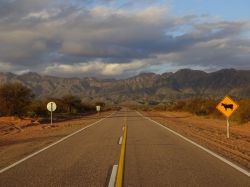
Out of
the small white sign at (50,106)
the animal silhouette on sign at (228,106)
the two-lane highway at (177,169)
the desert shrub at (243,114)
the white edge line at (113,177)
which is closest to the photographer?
the white edge line at (113,177)

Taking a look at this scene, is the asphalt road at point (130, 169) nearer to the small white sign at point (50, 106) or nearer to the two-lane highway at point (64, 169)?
the two-lane highway at point (64, 169)

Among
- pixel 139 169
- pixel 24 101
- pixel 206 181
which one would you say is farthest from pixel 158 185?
pixel 24 101

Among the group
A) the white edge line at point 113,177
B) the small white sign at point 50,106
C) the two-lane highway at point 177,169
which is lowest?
the two-lane highway at point 177,169

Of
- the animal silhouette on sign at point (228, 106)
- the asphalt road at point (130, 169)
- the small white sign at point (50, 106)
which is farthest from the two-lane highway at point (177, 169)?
the small white sign at point (50, 106)

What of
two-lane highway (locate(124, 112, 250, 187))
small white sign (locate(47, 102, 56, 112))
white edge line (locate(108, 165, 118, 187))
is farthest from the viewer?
small white sign (locate(47, 102, 56, 112))

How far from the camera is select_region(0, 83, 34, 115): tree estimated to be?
49.3 metres

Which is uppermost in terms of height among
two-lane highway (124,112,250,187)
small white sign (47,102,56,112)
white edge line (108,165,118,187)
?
small white sign (47,102,56,112)

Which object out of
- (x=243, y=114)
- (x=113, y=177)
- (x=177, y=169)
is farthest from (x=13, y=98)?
(x=113, y=177)

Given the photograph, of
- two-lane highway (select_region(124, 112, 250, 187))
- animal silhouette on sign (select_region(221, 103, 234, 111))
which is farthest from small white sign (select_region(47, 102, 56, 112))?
two-lane highway (select_region(124, 112, 250, 187))

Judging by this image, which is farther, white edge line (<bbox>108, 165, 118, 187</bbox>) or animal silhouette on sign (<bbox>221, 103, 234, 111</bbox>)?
animal silhouette on sign (<bbox>221, 103, 234, 111</bbox>)

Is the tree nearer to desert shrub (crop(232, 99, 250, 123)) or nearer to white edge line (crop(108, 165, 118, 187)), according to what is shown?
desert shrub (crop(232, 99, 250, 123))

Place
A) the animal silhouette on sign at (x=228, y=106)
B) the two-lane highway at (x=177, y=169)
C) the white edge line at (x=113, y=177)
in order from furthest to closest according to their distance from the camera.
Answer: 1. the animal silhouette on sign at (x=228, y=106)
2. the two-lane highway at (x=177, y=169)
3. the white edge line at (x=113, y=177)

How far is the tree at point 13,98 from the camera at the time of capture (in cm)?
4927

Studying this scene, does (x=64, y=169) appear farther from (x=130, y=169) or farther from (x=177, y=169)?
(x=177, y=169)
